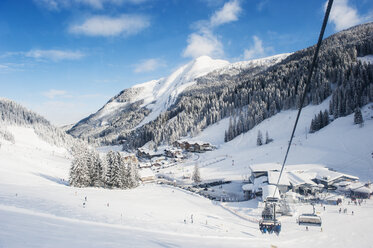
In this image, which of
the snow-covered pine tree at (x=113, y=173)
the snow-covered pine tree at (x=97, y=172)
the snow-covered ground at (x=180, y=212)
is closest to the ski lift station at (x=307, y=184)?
the snow-covered ground at (x=180, y=212)

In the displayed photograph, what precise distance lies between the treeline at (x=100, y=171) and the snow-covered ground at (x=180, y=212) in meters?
3.20

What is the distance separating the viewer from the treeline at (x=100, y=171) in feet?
113

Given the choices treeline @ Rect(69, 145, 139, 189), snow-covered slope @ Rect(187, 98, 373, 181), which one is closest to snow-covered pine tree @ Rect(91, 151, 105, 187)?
treeline @ Rect(69, 145, 139, 189)

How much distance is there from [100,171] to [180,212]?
18.8 m

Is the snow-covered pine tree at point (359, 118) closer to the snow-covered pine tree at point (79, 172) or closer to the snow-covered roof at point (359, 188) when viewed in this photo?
the snow-covered roof at point (359, 188)

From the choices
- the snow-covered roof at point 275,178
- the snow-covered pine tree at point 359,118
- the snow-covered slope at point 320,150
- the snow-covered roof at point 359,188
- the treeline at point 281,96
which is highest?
the treeline at point 281,96

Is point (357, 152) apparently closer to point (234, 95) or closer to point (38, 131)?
point (234, 95)

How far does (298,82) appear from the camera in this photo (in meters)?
110

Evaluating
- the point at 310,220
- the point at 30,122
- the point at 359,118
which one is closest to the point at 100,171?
the point at 310,220

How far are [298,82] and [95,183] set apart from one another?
10814cm

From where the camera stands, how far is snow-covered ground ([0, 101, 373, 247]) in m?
11.4

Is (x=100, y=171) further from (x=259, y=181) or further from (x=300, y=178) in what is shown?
(x=300, y=178)

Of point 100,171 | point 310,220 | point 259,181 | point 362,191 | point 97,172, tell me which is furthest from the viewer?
point 259,181

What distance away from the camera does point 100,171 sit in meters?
37.2
